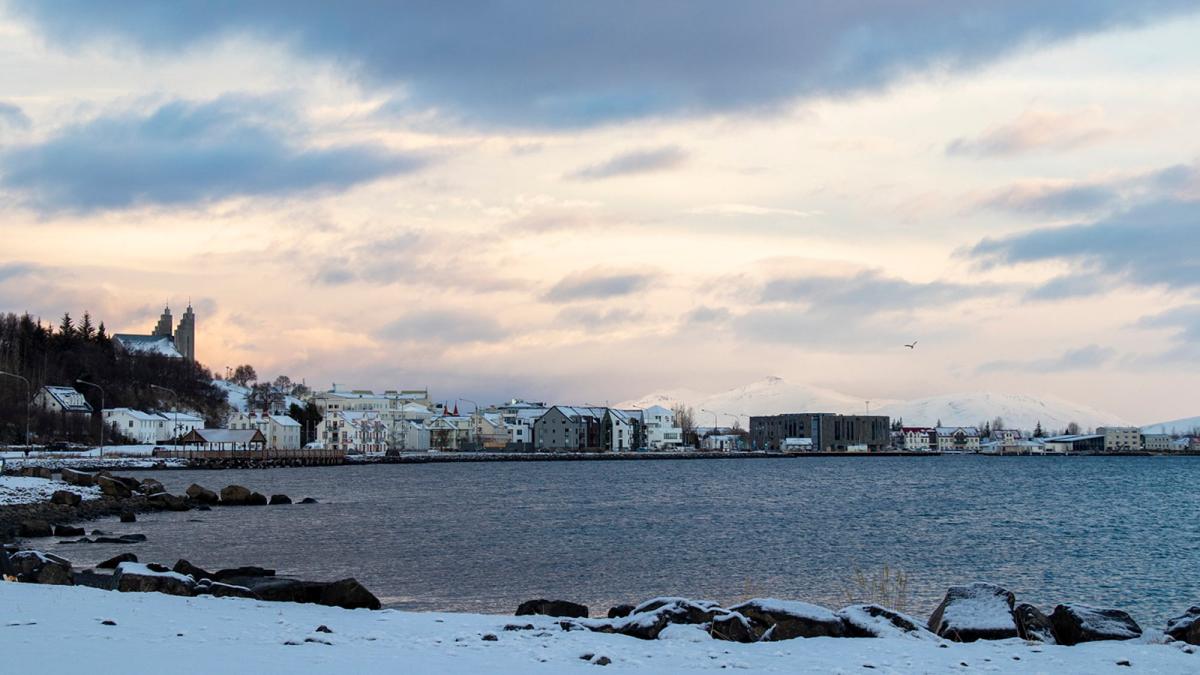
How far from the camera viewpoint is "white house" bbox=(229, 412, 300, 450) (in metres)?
167

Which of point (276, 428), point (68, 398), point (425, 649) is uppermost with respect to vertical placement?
point (68, 398)

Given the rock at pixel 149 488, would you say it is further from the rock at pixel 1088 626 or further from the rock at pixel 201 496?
the rock at pixel 1088 626

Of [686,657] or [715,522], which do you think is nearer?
[686,657]

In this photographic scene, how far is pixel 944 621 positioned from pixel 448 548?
24428mm

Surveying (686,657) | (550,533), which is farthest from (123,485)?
(686,657)

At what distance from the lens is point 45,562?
20219mm

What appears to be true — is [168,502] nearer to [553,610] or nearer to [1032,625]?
[553,610]

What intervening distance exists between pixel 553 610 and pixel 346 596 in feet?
11.9

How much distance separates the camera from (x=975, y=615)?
1559 cm

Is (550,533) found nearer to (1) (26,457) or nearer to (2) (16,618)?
(2) (16,618)

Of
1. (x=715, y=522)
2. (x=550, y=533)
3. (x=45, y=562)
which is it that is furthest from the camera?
(x=715, y=522)

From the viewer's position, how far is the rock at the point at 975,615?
49.4ft

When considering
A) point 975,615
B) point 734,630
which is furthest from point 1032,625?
point 734,630

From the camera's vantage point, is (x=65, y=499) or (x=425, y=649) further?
(x=65, y=499)
